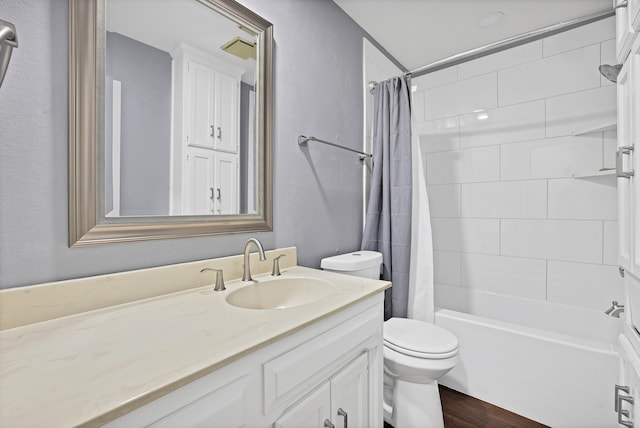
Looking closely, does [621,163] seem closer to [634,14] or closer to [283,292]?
[634,14]

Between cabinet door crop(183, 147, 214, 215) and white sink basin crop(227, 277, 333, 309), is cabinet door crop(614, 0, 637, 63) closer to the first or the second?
white sink basin crop(227, 277, 333, 309)

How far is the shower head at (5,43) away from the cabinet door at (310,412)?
2.82ft

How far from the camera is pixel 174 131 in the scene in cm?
105

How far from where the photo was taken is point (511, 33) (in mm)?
2080

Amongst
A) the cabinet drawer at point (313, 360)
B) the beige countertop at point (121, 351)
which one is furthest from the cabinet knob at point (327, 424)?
the beige countertop at point (121, 351)

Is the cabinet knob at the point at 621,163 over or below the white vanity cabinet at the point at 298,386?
over

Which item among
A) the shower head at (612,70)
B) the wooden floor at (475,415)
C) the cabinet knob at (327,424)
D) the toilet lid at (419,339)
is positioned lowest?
the wooden floor at (475,415)

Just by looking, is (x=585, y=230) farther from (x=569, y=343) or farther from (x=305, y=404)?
(x=305, y=404)

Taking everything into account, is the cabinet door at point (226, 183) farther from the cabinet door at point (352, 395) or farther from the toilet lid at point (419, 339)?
the toilet lid at point (419, 339)

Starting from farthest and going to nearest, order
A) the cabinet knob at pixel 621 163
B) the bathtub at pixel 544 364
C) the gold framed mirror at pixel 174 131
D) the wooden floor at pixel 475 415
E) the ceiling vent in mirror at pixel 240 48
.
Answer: the wooden floor at pixel 475 415 → the bathtub at pixel 544 364 → the ceiling vent in mirror at pixel 240 48 → the cabinet knob at pixel 621 163 → the gold framed mirror at pixel 174 131

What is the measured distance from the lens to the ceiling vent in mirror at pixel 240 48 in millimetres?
1235

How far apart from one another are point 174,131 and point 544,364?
2.01m

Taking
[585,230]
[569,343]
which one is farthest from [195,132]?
[585,230]

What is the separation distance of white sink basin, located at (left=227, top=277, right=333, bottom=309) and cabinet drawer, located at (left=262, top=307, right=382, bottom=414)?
206 mm
